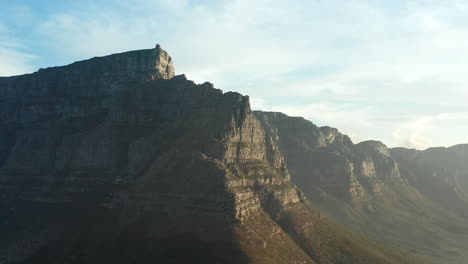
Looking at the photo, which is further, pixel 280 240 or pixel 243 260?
pixel 280 240

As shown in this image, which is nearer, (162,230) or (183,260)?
(183,260)

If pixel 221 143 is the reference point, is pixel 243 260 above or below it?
below

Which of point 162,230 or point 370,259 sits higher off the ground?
point 162,230

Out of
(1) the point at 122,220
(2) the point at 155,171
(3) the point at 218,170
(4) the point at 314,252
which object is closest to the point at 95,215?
(1) the point at 122,220

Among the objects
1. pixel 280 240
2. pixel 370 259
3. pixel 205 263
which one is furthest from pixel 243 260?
pixel 370 259

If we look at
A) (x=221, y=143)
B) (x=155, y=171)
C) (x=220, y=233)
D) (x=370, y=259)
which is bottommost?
(x=370, y=259)

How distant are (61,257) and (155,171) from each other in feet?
167

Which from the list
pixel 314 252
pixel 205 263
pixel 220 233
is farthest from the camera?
pixel 314 252

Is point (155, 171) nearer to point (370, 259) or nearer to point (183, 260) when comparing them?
point (183, 260)

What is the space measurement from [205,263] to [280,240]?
4445cm

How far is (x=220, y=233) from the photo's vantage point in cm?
16088

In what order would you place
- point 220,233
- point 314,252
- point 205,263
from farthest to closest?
point 314,252 < point 220,233 < point 205,263

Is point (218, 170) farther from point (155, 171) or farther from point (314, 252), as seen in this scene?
point (314, 252)

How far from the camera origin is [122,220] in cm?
18162
